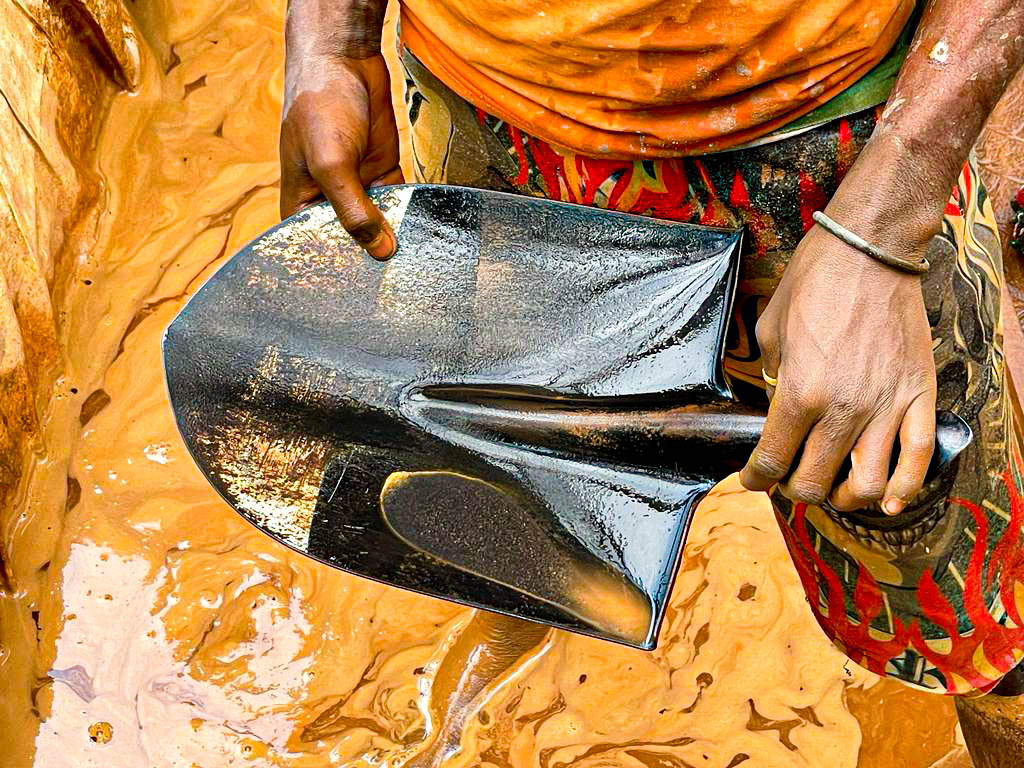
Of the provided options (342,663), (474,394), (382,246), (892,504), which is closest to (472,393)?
(474,394)

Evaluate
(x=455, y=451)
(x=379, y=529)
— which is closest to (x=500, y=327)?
(x=455, y=451)

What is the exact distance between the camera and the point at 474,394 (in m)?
1.38

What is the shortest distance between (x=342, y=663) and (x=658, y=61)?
1344 millimetres

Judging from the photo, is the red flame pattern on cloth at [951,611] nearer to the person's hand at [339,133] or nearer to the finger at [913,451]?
the finger at [913,451]

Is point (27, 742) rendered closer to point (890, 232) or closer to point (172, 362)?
point (172, 362)

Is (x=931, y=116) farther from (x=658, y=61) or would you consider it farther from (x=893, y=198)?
(x=658, y=61)

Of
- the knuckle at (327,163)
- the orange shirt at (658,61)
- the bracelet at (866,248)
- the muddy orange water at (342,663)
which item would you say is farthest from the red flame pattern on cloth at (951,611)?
the knuckle at (327,163)

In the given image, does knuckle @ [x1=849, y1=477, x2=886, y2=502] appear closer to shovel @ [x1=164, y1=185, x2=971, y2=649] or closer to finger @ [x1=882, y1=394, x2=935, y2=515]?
finger @ [x1=882, y1=394, x2=935, y2=515]

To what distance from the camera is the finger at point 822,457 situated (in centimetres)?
97

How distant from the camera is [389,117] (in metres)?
1.40

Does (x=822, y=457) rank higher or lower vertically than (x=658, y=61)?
lower

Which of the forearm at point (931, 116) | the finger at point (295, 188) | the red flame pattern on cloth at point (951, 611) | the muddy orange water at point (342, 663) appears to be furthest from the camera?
the muddy orange water at point (342, 663)

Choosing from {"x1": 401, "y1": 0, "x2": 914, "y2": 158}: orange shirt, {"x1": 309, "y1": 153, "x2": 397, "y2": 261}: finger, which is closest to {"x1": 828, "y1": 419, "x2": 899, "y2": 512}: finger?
{"x1": 401, "y1": 0, "x2": 914, "y2": 158}: orange shirt

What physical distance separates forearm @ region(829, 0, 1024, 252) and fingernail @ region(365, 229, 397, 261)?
0.63 m
